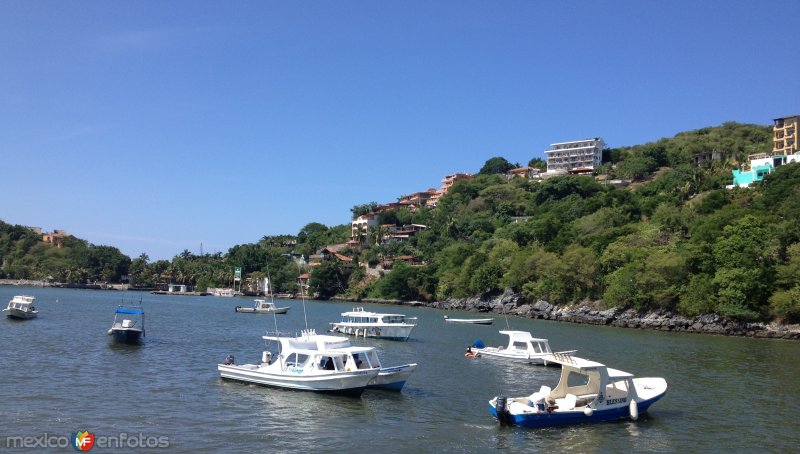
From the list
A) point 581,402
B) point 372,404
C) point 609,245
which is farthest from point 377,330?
point 609,245

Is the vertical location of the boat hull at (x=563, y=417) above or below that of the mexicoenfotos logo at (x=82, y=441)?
above

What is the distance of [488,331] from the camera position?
70.7 metres

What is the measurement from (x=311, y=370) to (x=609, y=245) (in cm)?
6946

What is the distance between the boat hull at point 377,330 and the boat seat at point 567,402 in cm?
3287

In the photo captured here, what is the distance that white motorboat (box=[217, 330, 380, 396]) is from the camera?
28766 mm

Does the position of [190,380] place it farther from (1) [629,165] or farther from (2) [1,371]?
(1) [629,165]

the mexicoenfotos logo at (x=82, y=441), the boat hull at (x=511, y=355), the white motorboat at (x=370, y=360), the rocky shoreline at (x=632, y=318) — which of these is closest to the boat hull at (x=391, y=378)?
the white motorboat at (x=370, y=360)

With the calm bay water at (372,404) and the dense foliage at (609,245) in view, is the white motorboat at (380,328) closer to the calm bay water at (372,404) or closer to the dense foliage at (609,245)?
the calm bay water at (372,404)

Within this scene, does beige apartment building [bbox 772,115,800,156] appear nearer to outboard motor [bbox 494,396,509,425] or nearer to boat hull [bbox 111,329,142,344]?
outboard motor [bbox 494,396,509,425]

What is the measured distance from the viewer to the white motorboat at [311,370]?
2877cm

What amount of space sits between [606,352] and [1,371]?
40573 mm

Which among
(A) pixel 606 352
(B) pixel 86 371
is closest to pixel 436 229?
(A) pixel 606 352

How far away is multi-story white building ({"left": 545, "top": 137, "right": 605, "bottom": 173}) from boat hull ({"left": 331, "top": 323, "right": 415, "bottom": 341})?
137265 millimetres

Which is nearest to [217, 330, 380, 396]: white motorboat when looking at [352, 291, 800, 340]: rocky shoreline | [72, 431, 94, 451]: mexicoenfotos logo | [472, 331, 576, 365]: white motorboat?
[72, 431, 94, 451]: mexicoenfotos logo
